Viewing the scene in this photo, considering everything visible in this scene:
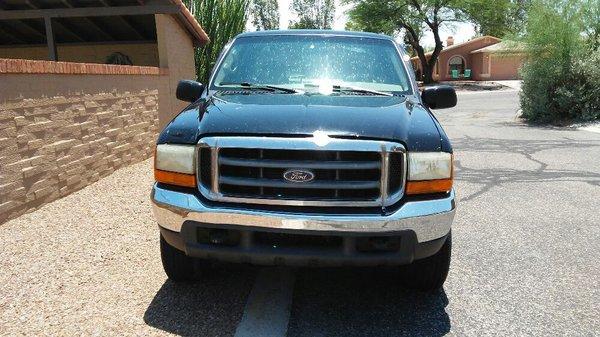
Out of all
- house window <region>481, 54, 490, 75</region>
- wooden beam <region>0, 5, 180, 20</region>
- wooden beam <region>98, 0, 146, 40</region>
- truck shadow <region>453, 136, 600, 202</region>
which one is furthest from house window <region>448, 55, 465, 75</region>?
wooden beam <region>0, 5, 180, 20</region>

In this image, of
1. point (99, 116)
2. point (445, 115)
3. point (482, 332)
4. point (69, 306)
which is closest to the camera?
point (482, 332)

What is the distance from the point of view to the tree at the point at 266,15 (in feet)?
279

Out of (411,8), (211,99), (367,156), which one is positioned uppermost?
(411,8)

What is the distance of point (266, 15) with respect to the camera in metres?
86.8

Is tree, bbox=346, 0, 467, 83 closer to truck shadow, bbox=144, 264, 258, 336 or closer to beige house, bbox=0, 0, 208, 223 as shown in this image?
beige house, bbox=0, 0, 208, 223

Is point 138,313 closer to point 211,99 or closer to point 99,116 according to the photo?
point 211,99

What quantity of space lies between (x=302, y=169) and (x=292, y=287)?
1.11 m

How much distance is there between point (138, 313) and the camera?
10.2 ft

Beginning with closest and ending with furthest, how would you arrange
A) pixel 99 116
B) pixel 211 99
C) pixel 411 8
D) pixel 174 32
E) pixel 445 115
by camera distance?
1. pixel 211 99
2. pixel 99 116
3. pixel 174 32
4. pixel 445 115
5. pixel 411 8

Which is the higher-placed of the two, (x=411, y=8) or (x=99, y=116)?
(x=411, y=8)

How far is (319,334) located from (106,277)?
1.71 metres

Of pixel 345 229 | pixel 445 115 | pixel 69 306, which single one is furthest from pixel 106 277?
pixel 445 115

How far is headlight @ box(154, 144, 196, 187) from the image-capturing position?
113 inches

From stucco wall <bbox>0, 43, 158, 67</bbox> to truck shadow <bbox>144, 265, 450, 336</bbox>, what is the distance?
10.2 m
